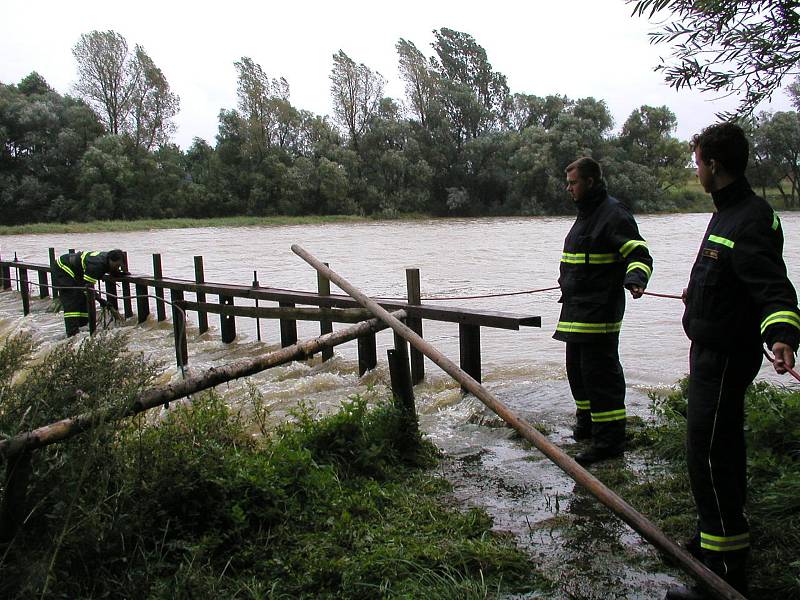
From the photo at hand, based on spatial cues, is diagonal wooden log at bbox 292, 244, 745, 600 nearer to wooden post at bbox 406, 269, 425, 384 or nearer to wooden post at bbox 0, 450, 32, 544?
wooden post at bbox 0, 450, 32, 544

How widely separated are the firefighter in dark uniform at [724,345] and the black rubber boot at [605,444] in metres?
1.76

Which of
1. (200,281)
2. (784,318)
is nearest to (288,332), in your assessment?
(200,281)

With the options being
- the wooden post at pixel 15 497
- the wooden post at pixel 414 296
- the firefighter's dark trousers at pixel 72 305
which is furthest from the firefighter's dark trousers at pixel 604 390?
the firefighter's dark trousers at pixel 72 305

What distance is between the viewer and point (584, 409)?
558 cm

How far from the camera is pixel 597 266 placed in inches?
196

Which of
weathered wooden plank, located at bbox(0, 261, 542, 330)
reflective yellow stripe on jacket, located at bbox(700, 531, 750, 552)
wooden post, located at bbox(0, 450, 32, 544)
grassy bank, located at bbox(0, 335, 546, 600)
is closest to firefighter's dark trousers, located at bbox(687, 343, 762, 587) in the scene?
reflective yellow stripe on jacket, located at bbox(700, 531, 750, 552)

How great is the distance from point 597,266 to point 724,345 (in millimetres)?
1924

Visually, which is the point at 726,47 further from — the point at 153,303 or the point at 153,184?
the point at 153,184

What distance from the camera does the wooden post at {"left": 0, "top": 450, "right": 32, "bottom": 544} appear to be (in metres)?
3.04

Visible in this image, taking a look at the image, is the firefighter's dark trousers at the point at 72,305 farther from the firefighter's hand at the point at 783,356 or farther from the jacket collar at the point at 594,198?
the firefighter's hand at the point at 783,356

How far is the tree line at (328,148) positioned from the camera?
48.5 m

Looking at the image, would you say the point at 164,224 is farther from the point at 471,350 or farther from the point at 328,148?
the point at 471,350

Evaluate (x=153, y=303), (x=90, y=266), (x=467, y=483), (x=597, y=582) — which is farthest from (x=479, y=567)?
(x=153, y=303)

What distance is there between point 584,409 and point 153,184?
179 ft
